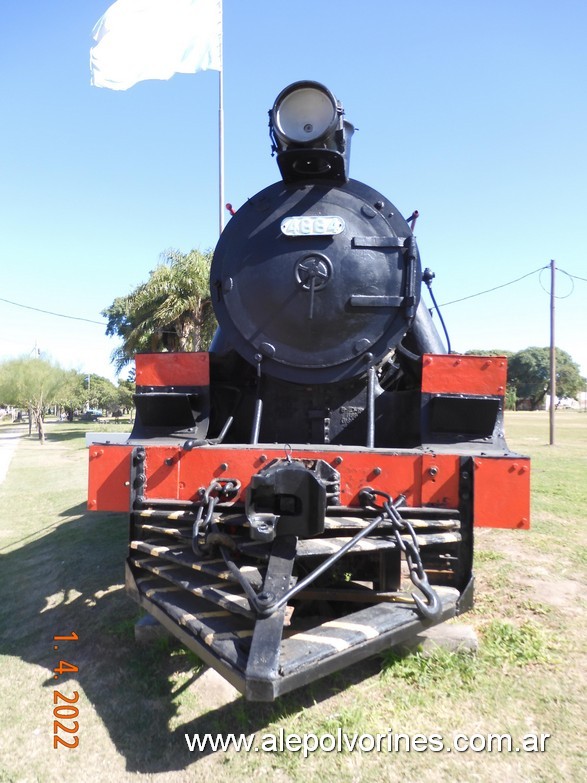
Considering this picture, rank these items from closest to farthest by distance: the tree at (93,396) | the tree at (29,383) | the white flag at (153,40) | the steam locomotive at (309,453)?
the steam locomotive at (309,453) < the white flag at (153,40) < the tree at (29,383) < the tree at (93,396)

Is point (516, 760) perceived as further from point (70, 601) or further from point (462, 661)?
point (70, 601)

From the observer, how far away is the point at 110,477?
287cm

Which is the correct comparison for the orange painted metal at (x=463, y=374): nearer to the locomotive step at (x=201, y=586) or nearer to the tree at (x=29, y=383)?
the locomotive step at (x=201, y=586)

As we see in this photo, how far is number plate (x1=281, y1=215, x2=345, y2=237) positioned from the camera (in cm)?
332

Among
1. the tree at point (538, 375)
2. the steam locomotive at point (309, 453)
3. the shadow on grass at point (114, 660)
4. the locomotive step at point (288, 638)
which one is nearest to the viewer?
the locomotive step at point (288, 638)

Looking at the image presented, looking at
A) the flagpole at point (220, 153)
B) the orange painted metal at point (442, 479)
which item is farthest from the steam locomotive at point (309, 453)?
the flagpole at point (220, 153)

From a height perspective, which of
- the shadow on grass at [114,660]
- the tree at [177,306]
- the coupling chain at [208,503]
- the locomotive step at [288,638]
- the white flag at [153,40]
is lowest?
the shadow on grass at [114,660]

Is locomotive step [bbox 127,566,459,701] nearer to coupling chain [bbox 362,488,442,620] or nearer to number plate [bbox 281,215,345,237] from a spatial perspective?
coupling chain [bbox 362,488,442,620]

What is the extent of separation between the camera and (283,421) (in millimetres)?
3533

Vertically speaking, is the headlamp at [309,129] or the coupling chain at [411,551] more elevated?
the headlamp at [309,129]

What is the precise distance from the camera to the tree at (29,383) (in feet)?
90.7

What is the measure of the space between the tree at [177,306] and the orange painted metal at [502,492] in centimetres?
1282

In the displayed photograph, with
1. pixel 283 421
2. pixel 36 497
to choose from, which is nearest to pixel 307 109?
pixel 283 421

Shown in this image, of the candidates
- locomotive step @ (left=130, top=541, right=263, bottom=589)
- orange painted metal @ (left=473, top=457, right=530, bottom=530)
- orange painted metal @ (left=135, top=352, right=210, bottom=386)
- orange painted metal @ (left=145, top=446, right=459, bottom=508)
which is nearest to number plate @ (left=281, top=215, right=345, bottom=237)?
orange painted metal @ (left=135, top=352, right=210, bottom=386)
